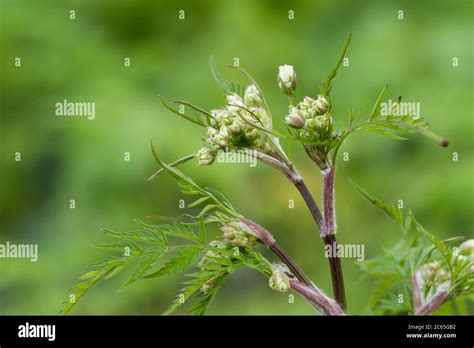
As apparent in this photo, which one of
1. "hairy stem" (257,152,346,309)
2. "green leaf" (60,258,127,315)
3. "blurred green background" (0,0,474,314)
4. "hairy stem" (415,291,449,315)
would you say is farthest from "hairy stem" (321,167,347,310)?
"blurred green background" (0,0,474,314)

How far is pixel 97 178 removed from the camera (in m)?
2.85

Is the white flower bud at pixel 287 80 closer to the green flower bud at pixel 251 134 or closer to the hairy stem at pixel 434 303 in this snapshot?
the green flower bud at pixel 251 134

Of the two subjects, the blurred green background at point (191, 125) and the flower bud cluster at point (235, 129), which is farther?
the blurred green background at point (191, 125)

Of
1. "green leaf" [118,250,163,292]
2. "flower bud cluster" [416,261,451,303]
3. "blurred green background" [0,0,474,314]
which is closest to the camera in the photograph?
"green leaf" [118,250,163,292]

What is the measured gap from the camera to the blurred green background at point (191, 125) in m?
2.74

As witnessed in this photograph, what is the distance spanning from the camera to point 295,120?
2.66ft

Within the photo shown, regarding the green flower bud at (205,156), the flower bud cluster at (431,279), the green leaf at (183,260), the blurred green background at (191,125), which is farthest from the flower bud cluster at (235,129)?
the blurred green background at (191,125)

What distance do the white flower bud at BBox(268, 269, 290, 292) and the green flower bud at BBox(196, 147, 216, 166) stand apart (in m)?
0.16

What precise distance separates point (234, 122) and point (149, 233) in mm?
159

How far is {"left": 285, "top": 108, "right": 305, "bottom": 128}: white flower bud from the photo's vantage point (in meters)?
0.81

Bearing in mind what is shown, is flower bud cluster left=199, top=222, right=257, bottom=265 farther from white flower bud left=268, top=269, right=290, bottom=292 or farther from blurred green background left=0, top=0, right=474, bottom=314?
blurred green background left=0, top=0, right=474, bottom=314
